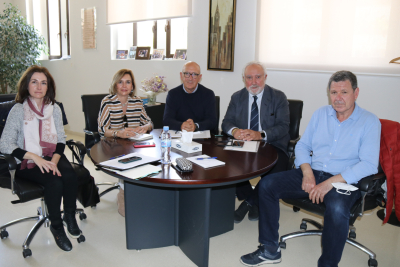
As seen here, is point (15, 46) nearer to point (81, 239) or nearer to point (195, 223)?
point (81, 239)

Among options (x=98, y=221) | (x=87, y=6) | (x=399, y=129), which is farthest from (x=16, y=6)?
(x=399, y=129)

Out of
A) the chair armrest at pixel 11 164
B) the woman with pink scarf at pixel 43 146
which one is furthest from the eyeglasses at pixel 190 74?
the chair armrest at pixel 11 164

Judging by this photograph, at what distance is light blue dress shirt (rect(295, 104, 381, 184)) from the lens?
2.08m

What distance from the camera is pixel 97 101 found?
3.27 meters

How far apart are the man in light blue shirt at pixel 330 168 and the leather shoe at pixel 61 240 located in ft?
4.02

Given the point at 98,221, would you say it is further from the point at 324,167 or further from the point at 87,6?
the point at 87,6

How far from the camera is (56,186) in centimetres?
229

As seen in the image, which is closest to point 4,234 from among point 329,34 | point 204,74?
point 204,74

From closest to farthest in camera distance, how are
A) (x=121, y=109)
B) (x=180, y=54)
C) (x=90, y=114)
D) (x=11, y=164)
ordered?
(x=11, y=164) → (x=121, y=109) → (x=90, y=114) → (x=180, y=54)

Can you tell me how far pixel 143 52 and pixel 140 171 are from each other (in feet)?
11.6

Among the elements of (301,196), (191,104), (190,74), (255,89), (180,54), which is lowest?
(301,196)

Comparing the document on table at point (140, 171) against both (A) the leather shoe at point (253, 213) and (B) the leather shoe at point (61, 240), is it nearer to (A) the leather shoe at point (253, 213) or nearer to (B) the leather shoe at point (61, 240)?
(B) the leather shoe at point (61, 240)

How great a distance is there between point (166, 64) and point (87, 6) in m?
1.90

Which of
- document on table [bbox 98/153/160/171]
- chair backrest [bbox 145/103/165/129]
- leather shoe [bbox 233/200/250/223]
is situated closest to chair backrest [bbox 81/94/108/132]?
chair backrest [bbox 145/103/165/129]
